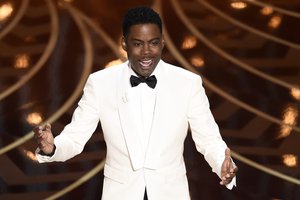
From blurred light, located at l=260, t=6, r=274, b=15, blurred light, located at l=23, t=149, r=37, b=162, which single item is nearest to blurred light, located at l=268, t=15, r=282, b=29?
blurred light, located at l=260, t=6, r=274, b=15

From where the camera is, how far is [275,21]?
5582 millimetres

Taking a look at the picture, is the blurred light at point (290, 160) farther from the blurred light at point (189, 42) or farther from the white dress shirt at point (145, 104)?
the white dress shirt at point (145, 104)

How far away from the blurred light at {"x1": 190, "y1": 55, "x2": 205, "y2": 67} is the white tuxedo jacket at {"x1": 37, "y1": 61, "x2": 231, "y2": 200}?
2606 mm

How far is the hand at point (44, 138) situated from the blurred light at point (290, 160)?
2.06 metres

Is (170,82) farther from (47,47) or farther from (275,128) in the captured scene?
(47,47)

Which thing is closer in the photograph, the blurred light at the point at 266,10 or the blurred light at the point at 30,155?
the blurred light at the point at 30,155

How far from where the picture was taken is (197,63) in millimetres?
4820

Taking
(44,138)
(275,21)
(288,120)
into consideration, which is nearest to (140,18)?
(44,138)

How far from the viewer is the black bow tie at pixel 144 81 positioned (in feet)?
7.06

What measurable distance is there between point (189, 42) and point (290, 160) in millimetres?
1616

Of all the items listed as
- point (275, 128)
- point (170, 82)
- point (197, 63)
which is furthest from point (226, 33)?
point (170, 82)

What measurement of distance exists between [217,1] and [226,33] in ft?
2.31

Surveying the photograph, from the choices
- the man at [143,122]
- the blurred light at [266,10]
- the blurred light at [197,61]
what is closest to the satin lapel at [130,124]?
the man at [143,122]

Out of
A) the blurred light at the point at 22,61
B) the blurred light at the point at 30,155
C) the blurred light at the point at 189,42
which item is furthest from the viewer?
the blurred light at the point at 189,42
